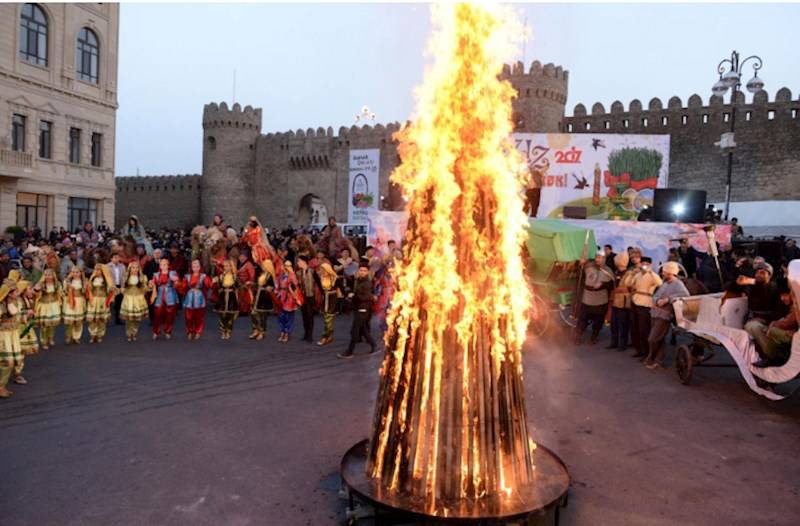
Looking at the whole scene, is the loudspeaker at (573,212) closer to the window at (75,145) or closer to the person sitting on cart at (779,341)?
the person sitting on cart at (779,341)

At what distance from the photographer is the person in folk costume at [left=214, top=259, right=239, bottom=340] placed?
10.9 metres

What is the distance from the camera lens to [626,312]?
427 inches

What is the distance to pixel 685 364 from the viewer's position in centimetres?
842

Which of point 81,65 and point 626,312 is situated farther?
point 81,65

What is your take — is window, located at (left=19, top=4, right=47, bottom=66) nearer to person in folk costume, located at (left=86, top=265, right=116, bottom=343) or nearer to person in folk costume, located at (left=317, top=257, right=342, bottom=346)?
person in folk costume, located at (left=86, top=265, right=116, bottom=343)

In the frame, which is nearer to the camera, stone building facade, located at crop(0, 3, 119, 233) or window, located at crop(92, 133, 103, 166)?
stone building facade, located at crop(0, 3, 119, 233)

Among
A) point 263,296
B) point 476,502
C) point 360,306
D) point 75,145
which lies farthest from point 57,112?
point 476,502

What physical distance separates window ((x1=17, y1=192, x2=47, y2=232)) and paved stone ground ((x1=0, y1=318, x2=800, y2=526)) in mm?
21466

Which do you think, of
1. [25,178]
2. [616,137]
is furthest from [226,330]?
[25,178]

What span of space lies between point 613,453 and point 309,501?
3002 millimetres

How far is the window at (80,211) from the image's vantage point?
29469 millimetres

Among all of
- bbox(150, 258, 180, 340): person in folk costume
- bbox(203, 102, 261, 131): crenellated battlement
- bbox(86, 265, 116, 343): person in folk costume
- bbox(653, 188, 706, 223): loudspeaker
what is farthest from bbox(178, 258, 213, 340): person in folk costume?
bbox(203, 102, 261, 131): crenellated battlement

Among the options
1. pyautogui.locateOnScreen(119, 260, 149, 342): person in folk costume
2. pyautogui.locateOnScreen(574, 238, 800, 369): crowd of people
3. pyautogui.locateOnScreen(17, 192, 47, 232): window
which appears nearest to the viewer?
pyautogui.locateOnScreen(574, 238, 800, 369): crowd of people

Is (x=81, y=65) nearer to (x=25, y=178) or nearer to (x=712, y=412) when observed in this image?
(x=25, y=178)
